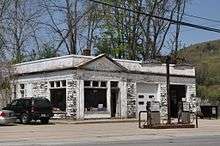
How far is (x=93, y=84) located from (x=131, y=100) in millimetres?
4715

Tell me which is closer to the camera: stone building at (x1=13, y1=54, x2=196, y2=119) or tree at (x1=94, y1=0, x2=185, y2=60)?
stone building at (x1=13, y1=54, x2=196, y2=119)

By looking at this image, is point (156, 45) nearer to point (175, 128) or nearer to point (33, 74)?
point (33, 74)

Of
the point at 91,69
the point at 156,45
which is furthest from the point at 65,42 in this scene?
the point at 91,69

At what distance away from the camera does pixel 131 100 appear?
160 feet

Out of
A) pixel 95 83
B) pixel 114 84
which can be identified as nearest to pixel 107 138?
pixel 95 83

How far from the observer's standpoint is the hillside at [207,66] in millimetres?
89281

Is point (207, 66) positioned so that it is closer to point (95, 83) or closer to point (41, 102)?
point (95, 83)

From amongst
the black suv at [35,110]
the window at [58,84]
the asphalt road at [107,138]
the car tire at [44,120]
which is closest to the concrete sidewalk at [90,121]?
the car tire at [44,120]

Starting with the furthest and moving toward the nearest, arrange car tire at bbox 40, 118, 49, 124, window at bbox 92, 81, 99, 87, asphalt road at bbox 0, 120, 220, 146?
window at bbox 92, 81, 99, 87, car tire at bbox 40, 118, 49, 124, asphalt road at bbox 0, 120, 220, 146

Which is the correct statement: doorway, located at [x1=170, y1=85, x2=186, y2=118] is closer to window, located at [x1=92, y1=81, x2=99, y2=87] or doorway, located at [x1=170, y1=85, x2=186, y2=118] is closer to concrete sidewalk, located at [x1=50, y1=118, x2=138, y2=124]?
concrete sidewalk, located at [x1=50, y1=118, x2=138, y2=124]

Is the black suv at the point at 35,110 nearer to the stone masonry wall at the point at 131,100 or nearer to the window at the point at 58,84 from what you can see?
the window at the point at 58,84

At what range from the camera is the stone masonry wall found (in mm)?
48412

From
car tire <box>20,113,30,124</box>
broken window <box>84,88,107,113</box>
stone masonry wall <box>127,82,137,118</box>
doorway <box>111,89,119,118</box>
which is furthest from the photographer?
stone masonry wall <box>127,82,137,118</box>

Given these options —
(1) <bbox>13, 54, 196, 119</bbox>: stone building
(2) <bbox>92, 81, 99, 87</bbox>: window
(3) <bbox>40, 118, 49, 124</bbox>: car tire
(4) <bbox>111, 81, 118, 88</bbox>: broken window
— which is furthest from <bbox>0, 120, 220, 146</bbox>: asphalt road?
(4) <bbox>111, 81, 118, 88</bbox>: broken window
